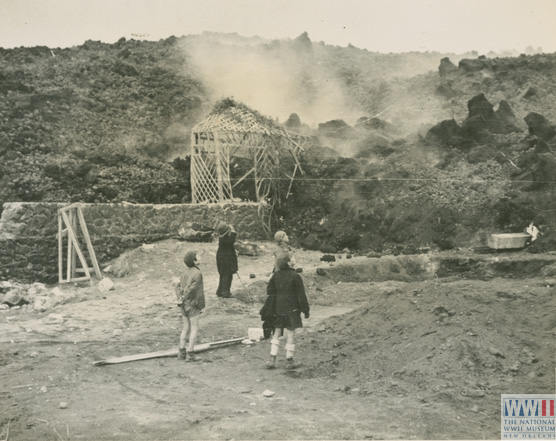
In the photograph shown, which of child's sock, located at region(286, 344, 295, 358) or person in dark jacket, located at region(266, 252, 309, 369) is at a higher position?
person in dark jacket, located at region(266, 252, 309, 369)

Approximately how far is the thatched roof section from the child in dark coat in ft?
31.5

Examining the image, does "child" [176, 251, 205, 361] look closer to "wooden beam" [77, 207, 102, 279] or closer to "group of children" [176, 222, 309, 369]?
"group of children" [176, 222, 309, 369]

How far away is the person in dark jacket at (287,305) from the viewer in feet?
22.2

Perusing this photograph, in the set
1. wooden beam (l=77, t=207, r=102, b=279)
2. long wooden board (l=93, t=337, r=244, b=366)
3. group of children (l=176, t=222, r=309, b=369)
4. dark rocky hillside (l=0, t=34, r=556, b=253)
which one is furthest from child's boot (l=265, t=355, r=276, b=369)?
dark rocky hillside (l=0, t=34, r=556, b=253)

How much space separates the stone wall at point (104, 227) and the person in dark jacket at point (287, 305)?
7.54m

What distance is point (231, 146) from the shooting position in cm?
1733

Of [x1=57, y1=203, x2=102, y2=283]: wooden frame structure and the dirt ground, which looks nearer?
the dirt ground

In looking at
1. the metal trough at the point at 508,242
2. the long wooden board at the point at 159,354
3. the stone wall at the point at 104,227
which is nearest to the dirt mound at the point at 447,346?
the long wooden board at the point at 159,354

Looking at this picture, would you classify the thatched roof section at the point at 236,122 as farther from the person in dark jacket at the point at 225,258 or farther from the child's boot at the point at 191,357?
the child's boot at the point at 191,357

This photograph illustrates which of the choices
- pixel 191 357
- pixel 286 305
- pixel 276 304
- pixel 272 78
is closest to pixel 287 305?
pixel 286 305

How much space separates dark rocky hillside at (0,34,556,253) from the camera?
616 inches

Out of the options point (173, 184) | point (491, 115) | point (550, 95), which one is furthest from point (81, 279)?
point (550, 95)

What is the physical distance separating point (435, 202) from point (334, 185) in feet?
11.0

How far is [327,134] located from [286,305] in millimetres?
16718
